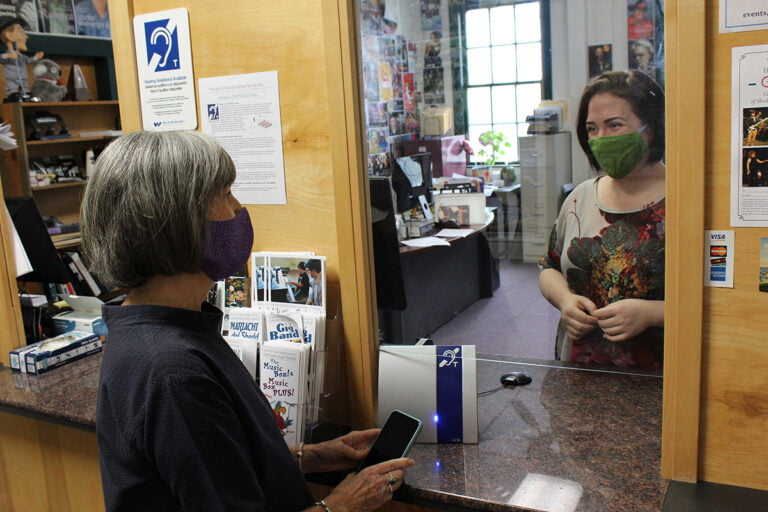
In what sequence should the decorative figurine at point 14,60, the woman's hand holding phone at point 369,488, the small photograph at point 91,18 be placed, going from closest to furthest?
the woman's hand holding phone at point 369,488 < the decorative figurine at point 14,60 < the small photograph at point 91,18

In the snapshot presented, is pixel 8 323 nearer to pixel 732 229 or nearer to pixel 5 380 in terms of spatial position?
pixel 5 380

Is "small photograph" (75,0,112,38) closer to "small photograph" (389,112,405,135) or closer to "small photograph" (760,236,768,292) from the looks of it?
"small photograph" (389,112,405,135)

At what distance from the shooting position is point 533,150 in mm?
1858

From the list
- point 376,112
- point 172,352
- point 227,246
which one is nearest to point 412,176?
point 376,112

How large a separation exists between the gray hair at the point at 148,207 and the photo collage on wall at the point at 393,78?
675 mm

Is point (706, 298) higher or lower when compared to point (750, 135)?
lower

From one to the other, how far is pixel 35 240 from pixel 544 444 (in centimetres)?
202

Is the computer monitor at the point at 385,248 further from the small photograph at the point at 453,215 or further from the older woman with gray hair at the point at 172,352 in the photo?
the older woman with gray hair at the point at 172,352

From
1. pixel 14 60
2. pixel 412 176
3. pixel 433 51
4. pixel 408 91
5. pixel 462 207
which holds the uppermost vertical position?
pixel 14 60

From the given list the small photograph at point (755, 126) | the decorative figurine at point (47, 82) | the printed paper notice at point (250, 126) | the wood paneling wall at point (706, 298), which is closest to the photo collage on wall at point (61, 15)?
the decorative figurine at point (47, 82)

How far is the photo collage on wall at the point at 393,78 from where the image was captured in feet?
5.99

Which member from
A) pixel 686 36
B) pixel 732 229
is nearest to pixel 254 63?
pixel 686 36

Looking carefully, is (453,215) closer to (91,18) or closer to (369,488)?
(369,488)

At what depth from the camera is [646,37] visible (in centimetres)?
162
